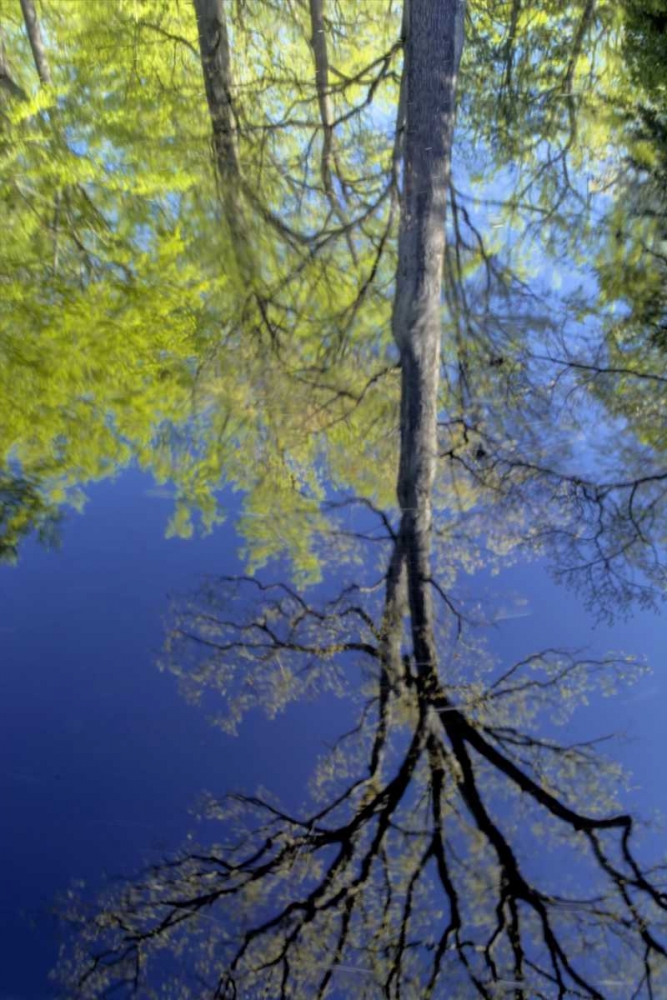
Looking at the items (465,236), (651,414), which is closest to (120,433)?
(651,414)

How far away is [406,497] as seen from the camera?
3.44 metres

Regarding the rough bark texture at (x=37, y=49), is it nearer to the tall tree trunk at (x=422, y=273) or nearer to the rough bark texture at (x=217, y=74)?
the rough bark texture at (x=217, y=74)

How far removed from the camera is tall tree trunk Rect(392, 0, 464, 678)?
3.21m

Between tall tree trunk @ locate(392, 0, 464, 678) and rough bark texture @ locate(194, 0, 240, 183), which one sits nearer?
tall tree trunk @ locate(392, 0, 464, 678)

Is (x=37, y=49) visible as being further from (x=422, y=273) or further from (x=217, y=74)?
(x=422, y=273)

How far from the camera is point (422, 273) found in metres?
4.95

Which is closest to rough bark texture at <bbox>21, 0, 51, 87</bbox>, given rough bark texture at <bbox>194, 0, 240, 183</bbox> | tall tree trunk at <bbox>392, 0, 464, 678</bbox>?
rough bark texture at <bbox>194, 0, 240, 183</bbox>

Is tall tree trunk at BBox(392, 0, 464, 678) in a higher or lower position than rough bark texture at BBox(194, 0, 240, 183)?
lower

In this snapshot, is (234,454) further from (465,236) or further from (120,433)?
(465,236)

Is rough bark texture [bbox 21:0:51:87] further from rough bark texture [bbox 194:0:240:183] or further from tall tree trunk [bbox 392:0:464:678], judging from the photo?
tall tree trunk [bbox 392:0:464:678]

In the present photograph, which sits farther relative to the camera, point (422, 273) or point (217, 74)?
point (217, 74)


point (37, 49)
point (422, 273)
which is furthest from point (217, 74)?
point (422, 273)

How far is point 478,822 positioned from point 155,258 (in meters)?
4.09

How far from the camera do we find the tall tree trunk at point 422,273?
321 centimetres
